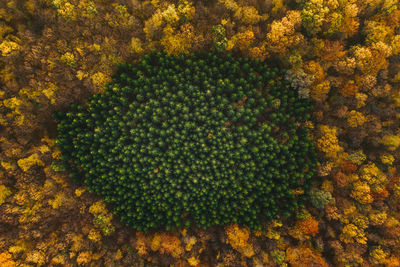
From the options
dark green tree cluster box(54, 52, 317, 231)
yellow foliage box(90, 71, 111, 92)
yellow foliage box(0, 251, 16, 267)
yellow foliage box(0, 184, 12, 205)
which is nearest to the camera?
yellow foliage box(0, 251, 16, 267)

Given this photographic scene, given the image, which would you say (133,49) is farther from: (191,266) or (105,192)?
(191,266)

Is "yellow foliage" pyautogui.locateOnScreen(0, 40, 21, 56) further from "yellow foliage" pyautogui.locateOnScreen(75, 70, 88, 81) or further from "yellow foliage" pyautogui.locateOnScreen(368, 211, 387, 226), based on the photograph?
"yellow foliage" pyautogui.locateOnScreen(368, 211, 387, 226)

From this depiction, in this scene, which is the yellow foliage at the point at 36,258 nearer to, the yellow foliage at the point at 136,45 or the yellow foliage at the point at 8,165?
the yellow foliage at the point at 8,165

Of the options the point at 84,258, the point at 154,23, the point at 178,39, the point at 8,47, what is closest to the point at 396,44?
the point at 178,39

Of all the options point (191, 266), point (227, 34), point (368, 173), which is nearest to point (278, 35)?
point (227, 34)

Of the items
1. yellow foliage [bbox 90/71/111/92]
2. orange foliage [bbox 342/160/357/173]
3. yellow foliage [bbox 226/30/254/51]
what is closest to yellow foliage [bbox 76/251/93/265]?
yellow foliage [bbox 90/71/111/92]

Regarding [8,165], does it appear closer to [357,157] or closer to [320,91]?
[320,91]
